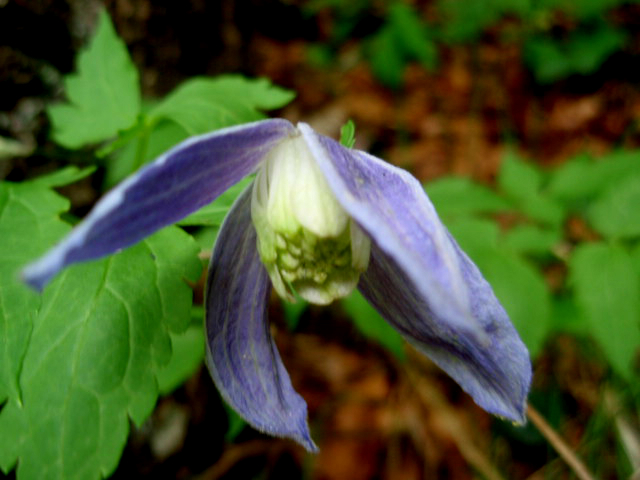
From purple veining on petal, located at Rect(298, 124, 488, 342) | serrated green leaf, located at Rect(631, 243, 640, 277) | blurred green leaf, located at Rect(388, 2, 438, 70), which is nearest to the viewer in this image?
purple veining on petal, located at Rect(298, 124, 488, 342)

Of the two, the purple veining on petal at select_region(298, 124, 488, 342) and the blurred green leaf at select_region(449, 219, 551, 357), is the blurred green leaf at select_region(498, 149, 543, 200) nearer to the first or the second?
the blurred green leaf at select_region(449, 219, 551, 357)

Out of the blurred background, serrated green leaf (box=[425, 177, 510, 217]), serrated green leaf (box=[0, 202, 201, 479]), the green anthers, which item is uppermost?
the green anthers

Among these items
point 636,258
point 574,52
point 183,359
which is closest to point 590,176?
point 636,258

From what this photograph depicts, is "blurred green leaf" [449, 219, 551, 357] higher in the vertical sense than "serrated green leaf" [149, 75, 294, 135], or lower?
lower

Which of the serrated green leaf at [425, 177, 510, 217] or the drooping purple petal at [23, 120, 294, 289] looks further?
the serrated green leaf at [425, 177, 510, 217]

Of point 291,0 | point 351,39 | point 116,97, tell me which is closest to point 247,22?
point 291,0

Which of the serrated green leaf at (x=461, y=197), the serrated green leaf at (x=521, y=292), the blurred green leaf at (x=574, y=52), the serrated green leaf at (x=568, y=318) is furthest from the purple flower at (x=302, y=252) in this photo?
the blurred green leaf at (x=574, y=52)

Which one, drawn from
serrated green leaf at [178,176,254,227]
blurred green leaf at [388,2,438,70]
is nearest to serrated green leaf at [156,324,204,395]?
serrated green leaf at [178,176,254,227]
